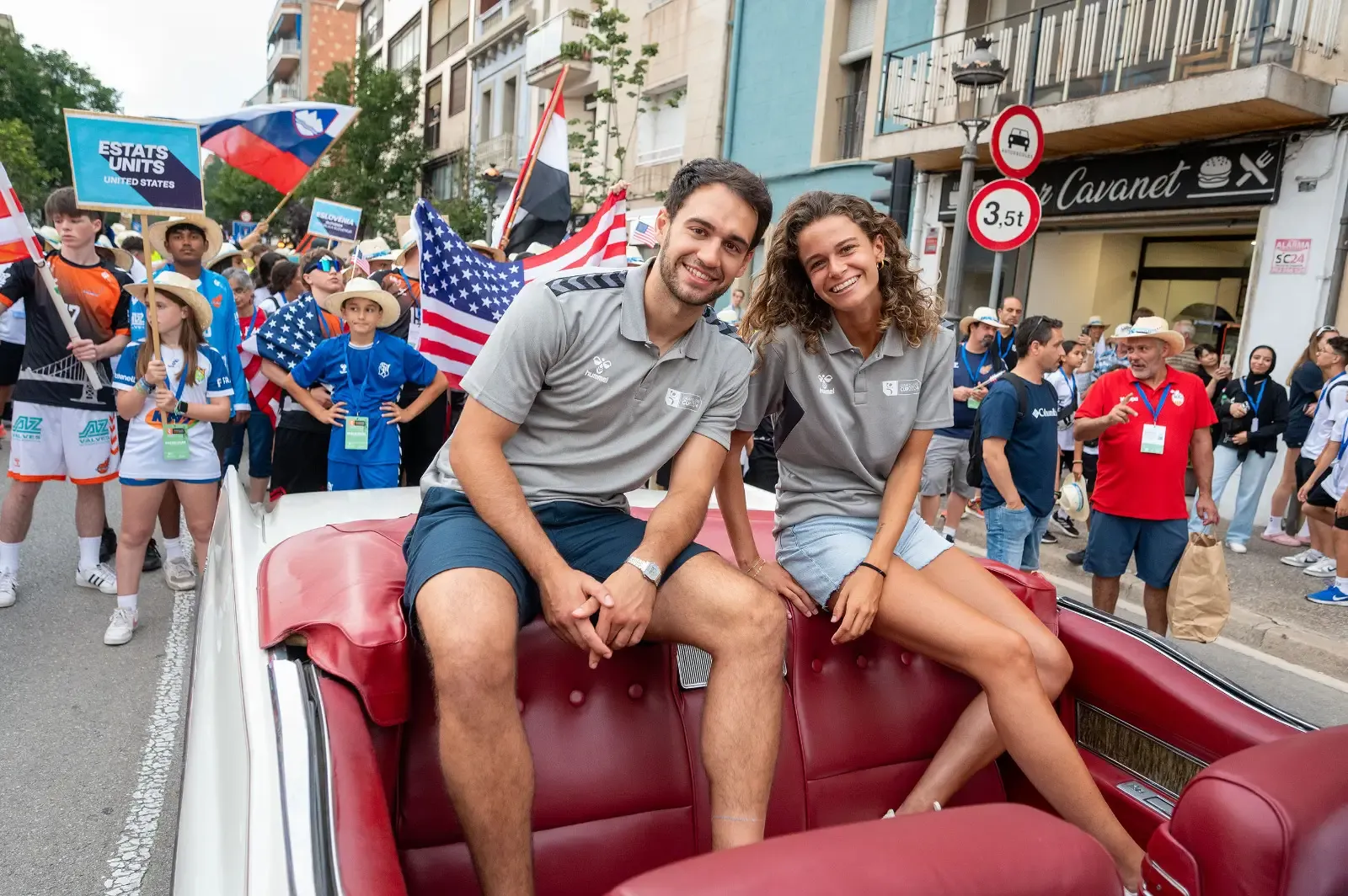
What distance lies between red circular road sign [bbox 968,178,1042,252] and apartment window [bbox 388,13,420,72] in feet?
122

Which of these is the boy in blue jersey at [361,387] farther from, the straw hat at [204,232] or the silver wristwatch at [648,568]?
the silver wristwatch at [648,568]

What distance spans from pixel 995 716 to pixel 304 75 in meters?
70.6

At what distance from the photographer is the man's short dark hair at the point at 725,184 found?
2.38 metres

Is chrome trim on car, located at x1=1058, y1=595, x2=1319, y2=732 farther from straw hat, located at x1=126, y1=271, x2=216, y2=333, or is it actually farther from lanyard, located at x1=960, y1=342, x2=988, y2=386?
lanyard, located at x1=960, y1=342, x2=988, y2=386

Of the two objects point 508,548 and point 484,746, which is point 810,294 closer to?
point 508,548

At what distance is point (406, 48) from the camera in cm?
4347

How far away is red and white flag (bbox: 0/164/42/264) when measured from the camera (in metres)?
4.78

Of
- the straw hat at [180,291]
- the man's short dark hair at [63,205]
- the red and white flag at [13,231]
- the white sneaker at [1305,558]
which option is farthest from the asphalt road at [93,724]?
the white sneaker at [1305,558]

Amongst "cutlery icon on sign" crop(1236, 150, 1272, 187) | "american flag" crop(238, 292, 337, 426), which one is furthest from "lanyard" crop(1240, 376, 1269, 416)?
"american flag" crop(238, 292, 337, 426)

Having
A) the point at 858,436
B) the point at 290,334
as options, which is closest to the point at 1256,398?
the point at 858,436

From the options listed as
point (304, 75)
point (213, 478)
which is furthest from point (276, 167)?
point (304, 75)

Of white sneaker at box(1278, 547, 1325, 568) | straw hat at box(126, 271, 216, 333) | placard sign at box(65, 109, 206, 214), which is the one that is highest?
placard sign at box(65, 109, 206, 214)

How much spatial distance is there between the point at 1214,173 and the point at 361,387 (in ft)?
28.9

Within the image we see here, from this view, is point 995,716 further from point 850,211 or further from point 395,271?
point 395,271
